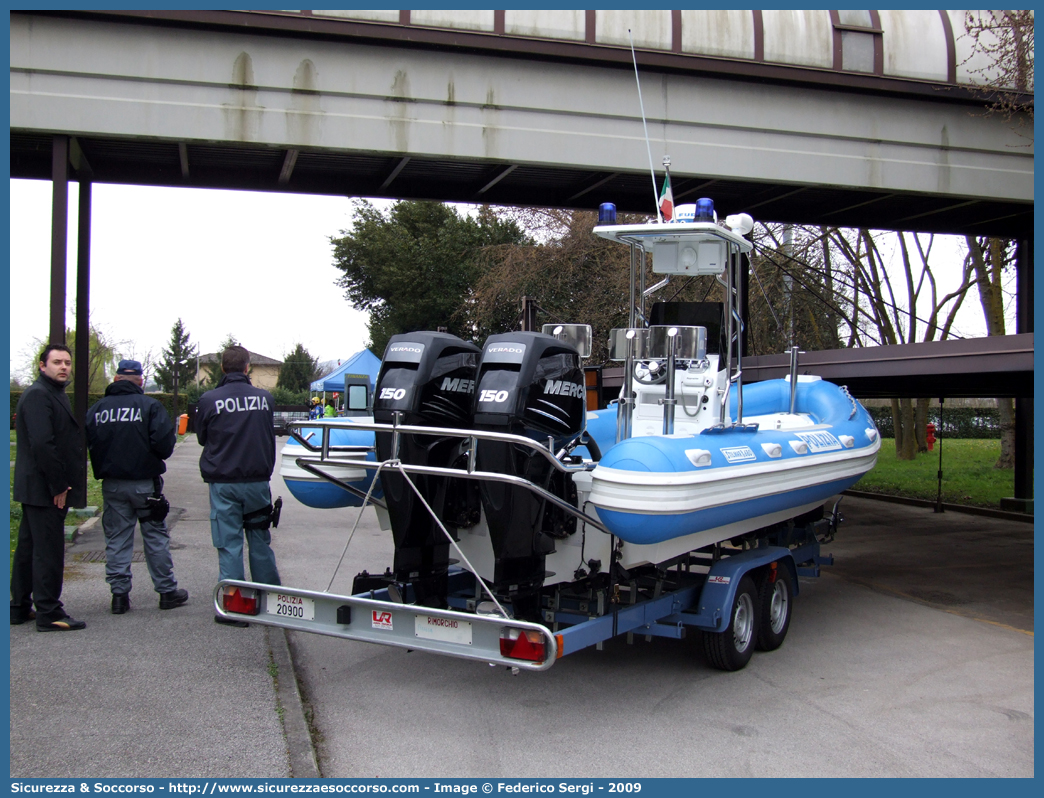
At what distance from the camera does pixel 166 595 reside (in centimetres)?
682

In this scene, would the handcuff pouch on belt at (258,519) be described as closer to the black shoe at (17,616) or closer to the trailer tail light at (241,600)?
the trailer tail light at (241,600)

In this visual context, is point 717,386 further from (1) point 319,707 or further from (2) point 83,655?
(2) point 83,655

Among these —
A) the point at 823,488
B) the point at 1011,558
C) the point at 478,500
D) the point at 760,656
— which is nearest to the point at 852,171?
the point at 1011,558

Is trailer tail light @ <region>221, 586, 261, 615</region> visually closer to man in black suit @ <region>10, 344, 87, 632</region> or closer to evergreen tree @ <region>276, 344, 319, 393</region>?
man in black suit @ <region>10, 344, 87, 632</region>

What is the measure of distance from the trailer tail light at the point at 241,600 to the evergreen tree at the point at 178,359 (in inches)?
3044

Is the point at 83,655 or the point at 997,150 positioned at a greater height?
the point at 997,150

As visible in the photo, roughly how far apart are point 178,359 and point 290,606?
8649cm

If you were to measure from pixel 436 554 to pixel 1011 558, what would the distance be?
8.58 meters

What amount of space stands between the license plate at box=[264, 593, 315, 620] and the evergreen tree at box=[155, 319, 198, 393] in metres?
77.5

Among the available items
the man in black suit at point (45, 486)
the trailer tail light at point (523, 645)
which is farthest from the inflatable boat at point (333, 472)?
the trailer tail light at point (523, 645)

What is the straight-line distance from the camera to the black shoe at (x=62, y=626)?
19.9 feet

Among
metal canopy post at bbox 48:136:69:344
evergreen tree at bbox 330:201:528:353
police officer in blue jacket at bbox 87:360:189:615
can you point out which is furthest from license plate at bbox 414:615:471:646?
evergreen tree at bbox 330:201:528:353

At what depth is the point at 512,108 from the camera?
9.98 m
